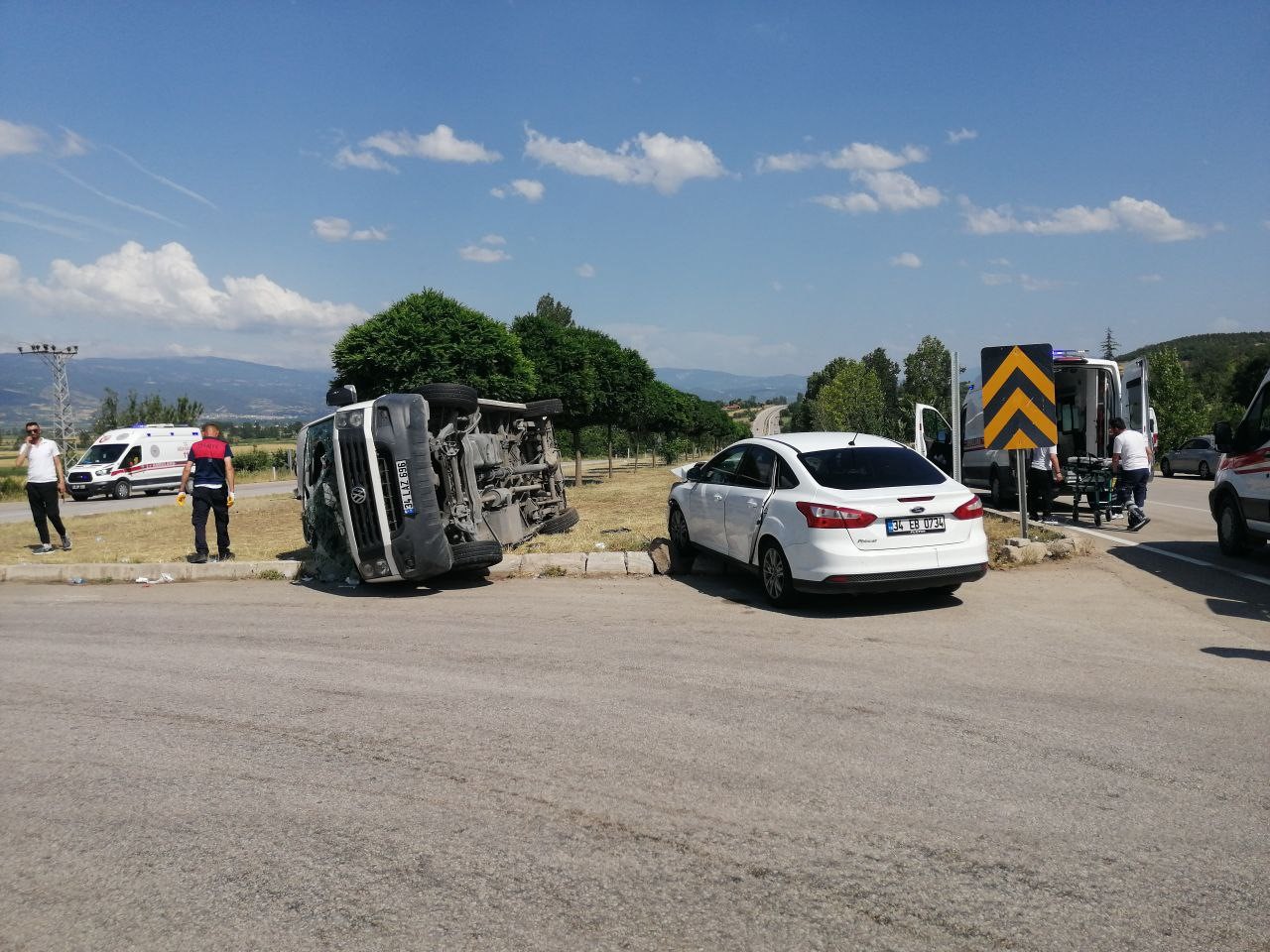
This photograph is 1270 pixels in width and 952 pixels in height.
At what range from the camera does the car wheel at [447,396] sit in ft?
32.7

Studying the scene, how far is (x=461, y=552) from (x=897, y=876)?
6842mm

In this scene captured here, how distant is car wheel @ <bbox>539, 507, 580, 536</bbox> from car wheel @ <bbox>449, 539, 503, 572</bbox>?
4.04 meters

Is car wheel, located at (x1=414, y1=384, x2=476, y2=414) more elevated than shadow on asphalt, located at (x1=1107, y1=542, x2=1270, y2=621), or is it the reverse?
car wheel, located at (x1=414, y1=384, x2=476, y2=414)

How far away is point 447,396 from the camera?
32.7ft

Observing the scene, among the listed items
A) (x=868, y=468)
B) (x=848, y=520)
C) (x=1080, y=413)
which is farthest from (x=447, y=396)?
(x=1080, y=413)

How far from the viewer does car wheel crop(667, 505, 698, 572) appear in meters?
10.3

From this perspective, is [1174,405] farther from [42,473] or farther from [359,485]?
[42,473]

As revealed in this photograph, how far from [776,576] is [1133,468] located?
25.9ft

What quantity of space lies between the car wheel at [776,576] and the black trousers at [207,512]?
7.01m

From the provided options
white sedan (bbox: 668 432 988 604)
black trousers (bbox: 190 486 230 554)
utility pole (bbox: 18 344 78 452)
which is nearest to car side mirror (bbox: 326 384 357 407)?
black trousers (bbox: 190 486 230 554)

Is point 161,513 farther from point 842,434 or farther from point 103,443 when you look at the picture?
point 842,434

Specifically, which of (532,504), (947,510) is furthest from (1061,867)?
(532,504)

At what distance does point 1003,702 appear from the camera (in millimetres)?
5141

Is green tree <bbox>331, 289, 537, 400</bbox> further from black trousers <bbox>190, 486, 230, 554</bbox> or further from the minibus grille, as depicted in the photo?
the minibus grille
